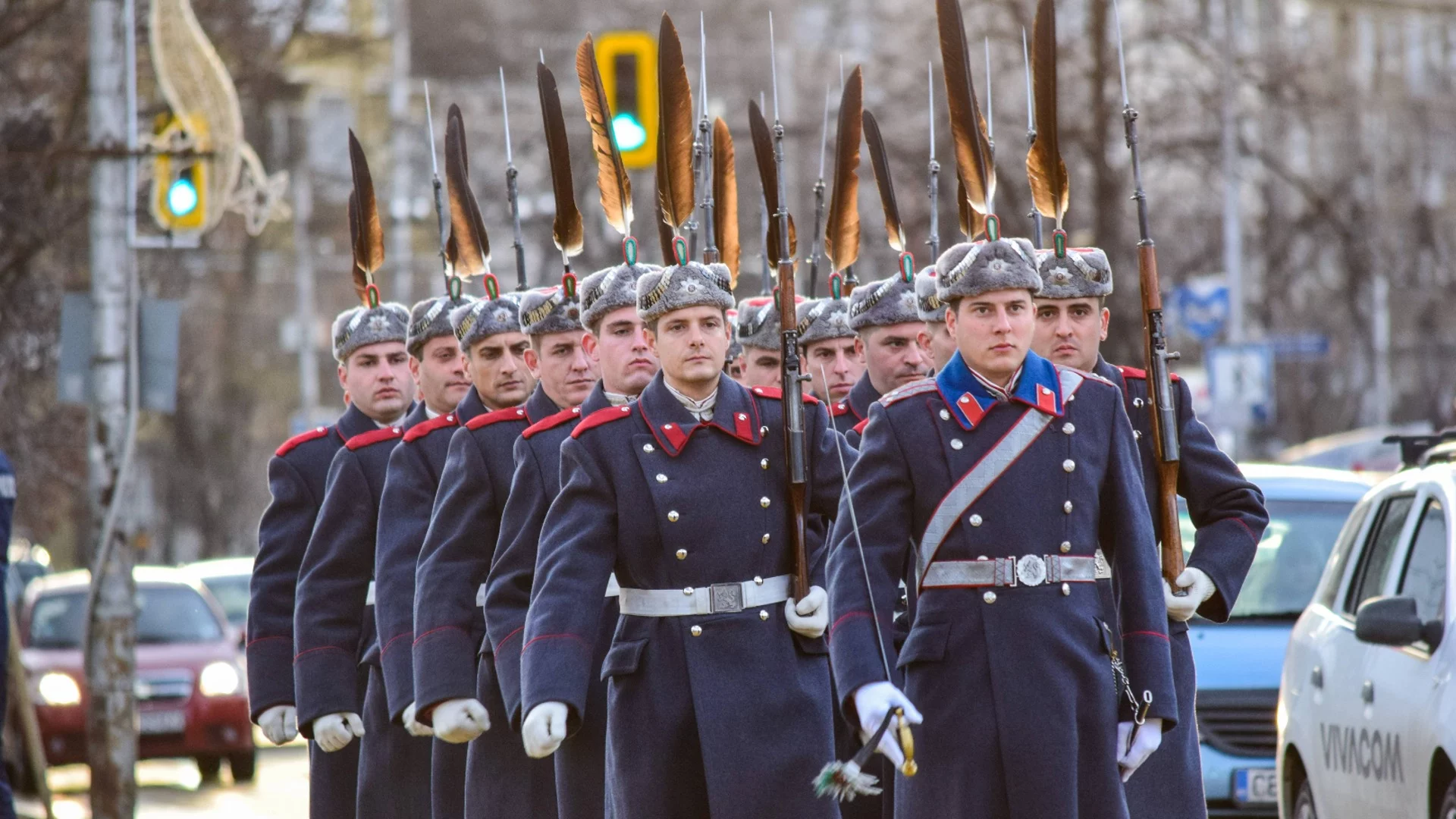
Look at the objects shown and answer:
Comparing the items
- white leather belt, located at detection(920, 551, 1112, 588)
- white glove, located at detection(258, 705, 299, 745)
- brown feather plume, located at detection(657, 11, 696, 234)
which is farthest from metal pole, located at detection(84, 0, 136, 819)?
white leather belt, located at detection(920, 551, 1112, 588)

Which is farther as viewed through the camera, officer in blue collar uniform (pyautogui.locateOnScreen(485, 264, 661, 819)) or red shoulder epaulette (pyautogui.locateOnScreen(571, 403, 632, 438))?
officer in blue collar uniform (pyautogui.locateOnScreen(485, 264, 661, 819))

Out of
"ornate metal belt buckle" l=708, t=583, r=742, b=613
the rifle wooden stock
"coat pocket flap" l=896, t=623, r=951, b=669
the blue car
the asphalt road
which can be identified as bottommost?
the asphalt road

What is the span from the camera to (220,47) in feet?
89.7

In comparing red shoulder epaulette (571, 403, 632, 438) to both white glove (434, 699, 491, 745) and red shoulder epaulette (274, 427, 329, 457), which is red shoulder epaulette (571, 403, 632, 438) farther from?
red shoulder epaulette (274, 427, 329, 457)

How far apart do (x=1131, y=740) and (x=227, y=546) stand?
4034 cm

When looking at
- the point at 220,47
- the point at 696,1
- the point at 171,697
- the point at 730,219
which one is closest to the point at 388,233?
the point at 696,1

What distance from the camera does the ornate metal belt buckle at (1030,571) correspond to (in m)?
6.27

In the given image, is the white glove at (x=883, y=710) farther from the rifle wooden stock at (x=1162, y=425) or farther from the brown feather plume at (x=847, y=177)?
the brown feather plume at (x=847, y=177)

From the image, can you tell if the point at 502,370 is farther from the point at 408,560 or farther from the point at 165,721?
the point at 165,721

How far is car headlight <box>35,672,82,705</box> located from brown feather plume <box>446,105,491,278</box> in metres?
11.1

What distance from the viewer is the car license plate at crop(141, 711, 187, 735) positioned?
20016 millimetres

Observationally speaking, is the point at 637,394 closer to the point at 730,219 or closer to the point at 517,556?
the point at 517,556

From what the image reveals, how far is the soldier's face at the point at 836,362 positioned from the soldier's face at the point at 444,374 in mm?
1325

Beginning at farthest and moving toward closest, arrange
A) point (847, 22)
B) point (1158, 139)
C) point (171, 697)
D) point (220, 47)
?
point (847, 22) < point (1158, 139) < point (220, 47) < point (171, 697)
